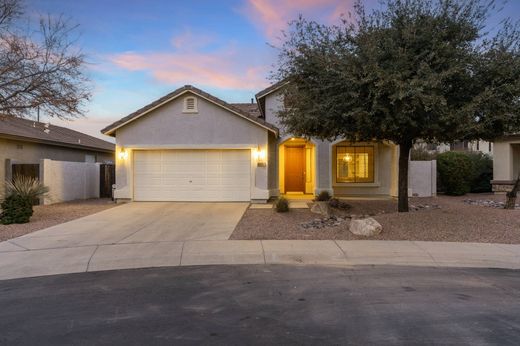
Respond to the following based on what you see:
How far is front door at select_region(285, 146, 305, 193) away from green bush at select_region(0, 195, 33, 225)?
12.2 metres

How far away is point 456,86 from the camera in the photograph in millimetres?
11156

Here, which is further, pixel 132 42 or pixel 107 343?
pixel 132 42

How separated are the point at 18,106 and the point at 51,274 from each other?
27.0 feet

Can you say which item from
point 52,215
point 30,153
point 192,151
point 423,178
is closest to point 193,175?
point 192,151

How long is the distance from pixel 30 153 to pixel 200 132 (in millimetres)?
9781

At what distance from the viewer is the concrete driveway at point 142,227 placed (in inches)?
423

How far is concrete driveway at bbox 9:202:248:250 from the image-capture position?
10.7 meters

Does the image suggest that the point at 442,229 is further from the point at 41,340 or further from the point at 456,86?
the point at 41,340

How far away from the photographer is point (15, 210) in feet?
43.0

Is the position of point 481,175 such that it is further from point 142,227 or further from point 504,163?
point 142,227

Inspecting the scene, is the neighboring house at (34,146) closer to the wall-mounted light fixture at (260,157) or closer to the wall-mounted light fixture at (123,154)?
the wall-mounted light fixture at (123,154)

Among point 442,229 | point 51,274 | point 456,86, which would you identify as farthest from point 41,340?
point 456,86

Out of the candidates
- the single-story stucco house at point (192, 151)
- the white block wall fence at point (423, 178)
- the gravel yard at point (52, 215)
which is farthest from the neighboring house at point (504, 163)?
the gravel yard at point (52, 215)

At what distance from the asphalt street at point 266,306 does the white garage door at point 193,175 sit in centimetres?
999
